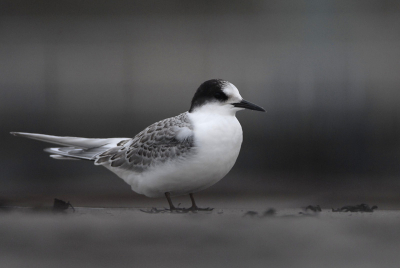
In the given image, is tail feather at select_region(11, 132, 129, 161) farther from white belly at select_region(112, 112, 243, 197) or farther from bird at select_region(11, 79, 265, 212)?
white belly at select_region(112, 112, 243, 197)

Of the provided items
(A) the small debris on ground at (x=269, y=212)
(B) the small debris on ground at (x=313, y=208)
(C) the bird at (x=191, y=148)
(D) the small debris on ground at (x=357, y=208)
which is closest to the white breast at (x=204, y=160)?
(C) the bird at (x=191, y=148)

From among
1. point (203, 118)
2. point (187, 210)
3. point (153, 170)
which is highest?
point (203, 118)

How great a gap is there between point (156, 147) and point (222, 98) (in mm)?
353

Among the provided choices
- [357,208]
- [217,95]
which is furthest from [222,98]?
[357,208]

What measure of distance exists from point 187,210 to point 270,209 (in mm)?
351

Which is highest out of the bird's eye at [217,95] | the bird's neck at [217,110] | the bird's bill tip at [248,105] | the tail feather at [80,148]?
the bird's eye at [217,95]

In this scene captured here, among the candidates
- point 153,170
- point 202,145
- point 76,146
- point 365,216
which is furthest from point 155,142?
point 365,216

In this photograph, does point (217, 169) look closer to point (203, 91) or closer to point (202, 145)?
point (202, 145)

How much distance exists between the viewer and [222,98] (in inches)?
90.3

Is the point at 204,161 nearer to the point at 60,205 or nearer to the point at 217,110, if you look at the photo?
the point at 217,110

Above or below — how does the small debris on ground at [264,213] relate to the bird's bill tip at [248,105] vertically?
below

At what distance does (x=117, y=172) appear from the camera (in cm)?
250

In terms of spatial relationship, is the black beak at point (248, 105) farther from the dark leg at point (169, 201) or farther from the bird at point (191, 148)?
the dark leg at point (169, 201)

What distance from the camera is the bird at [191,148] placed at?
220cm
